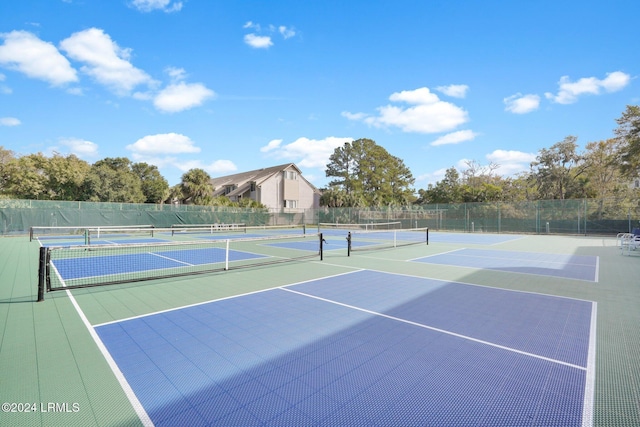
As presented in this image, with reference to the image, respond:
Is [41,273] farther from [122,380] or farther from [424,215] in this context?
[424,215]

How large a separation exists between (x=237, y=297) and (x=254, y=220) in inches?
1193

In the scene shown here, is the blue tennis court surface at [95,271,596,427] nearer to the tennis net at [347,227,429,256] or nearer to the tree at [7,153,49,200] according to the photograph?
the tennis net at [347,227,429,256]

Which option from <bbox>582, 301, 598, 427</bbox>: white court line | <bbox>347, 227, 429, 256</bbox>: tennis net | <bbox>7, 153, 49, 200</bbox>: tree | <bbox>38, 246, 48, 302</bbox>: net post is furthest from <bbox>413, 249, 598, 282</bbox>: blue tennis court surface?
<bbox>7, 153, 49, 200</bbox>: tree

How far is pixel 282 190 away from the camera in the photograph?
44781mm

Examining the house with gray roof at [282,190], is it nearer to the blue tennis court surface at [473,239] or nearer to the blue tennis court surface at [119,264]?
the blue tennis court surface at [473,239]

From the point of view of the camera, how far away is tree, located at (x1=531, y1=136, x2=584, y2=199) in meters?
42.6

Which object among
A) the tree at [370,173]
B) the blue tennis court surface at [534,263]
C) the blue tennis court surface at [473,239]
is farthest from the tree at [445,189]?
the blue tennis court surface at [534,263]

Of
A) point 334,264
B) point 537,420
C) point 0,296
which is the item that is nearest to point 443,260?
point 334,264

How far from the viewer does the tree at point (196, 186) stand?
38906mm

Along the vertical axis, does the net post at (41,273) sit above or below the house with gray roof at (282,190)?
below

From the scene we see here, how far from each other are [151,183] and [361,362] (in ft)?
161

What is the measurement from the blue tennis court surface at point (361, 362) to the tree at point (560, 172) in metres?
46.3

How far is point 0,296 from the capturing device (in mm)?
6375

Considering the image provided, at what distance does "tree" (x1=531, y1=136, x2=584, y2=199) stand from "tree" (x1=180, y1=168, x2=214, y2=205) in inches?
1746
